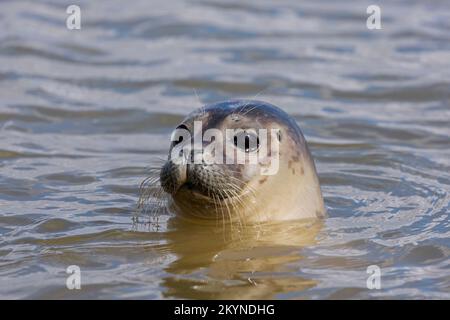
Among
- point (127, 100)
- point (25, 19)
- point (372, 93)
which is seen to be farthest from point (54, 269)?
point (25, 19)

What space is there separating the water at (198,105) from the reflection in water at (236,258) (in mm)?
15

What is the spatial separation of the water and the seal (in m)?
0.14

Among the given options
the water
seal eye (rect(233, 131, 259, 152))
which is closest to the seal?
seal eye (rect(233, 131, 259, 152))

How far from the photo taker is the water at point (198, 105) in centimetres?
570

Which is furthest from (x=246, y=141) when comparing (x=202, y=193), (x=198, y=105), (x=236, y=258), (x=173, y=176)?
(x=198, y=105)

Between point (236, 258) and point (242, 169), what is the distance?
51 cm

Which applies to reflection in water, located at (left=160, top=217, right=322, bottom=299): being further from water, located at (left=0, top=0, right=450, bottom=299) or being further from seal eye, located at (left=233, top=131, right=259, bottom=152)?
seal eye, located at (left=233, top=131, right=259, bottom=152)

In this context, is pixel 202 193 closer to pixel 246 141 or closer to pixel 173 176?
pixel 173 176

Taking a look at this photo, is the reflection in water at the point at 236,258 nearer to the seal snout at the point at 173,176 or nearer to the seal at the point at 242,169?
the seal at the point at 242,169

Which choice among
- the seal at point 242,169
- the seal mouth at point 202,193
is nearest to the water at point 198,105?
the seal at point 242,169

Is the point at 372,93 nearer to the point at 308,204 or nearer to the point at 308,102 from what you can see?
the point at 308,102

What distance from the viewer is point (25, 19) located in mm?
13008

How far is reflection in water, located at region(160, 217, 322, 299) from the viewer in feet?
17.6
